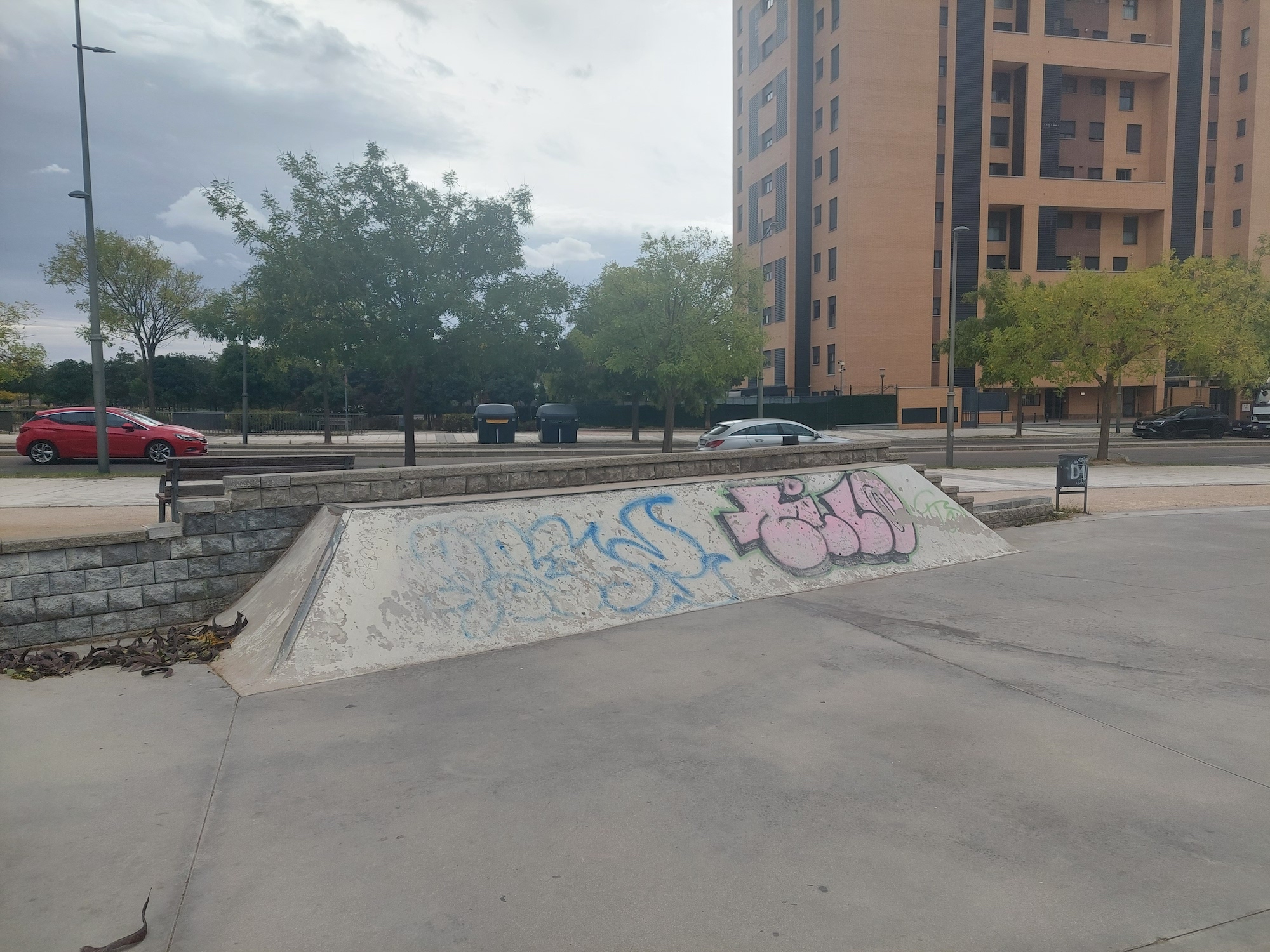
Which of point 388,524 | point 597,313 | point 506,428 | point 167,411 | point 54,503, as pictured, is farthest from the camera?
point 167,411

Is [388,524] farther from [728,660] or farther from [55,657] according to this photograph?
[728,660]

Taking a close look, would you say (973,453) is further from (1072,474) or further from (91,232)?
(91,232)

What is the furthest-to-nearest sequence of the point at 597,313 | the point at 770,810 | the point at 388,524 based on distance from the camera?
the point at 597,313
the point at 388,524
the point at 770,810

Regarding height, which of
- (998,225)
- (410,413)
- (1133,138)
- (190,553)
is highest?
(1133,138)

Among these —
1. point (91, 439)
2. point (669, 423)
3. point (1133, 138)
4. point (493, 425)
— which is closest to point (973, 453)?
point (669, 423)

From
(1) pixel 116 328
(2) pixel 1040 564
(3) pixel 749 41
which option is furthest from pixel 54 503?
(3) pixel 749 41

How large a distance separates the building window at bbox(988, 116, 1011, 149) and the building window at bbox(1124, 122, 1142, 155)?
339 inches

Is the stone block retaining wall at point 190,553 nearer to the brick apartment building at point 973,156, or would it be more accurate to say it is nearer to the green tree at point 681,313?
the green tree at point 681,313

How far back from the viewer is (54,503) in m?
13.7

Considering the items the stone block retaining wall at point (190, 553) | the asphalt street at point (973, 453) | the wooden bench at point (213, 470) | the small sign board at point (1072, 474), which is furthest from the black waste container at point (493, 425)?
the stone block retaining wall at point (190, 553)

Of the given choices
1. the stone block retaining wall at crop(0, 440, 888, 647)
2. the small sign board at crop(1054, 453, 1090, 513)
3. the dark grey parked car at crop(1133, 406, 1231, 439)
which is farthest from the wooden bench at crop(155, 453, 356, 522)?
the dark grey parked car at crop(1133, 406, 1231, 439)

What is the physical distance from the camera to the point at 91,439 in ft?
71.1

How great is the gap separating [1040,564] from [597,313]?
24.0 m

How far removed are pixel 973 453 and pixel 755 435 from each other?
13.9 meters
